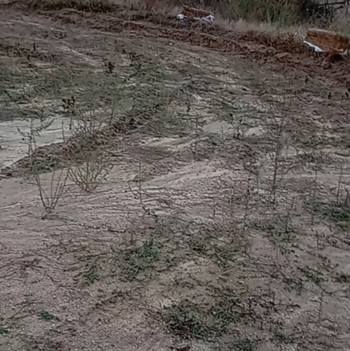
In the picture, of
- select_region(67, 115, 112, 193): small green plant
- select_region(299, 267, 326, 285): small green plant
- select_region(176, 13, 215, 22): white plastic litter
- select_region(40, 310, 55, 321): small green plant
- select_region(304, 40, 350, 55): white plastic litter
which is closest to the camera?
select_region(40, 310, 55, 321): small green plant

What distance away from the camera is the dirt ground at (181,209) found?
2822mm

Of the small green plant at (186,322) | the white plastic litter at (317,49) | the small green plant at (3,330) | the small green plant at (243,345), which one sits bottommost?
the small green plant at (243,345)

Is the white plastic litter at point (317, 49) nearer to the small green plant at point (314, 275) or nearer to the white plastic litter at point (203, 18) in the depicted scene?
the white plastic litter at point (203, 18)

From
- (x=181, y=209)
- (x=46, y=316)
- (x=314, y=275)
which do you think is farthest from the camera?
(x=181, y=209)

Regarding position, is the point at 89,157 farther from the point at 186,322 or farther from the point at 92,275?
the point at 186,322

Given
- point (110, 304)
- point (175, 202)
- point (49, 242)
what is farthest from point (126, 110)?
point (110, 304)

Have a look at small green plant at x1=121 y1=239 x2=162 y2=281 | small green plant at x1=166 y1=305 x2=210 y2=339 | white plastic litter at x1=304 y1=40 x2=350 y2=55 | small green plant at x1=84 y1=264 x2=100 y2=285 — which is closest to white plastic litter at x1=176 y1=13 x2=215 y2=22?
white plastic litter at x1=304 y1=40 x2=350 y2=55

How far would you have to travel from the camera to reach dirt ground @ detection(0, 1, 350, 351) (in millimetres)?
2822

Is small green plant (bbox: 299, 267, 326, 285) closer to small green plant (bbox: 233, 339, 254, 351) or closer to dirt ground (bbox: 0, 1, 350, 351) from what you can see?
dirt ground (bbox: 0, 1, 350, 351)

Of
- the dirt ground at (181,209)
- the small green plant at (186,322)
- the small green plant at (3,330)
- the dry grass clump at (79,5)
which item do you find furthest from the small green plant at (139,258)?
the dry grass clump at (79,5)

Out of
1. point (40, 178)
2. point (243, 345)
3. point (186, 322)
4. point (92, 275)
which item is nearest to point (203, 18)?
point (40, 178)

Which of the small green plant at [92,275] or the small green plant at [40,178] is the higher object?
the small green plant at [40,178]

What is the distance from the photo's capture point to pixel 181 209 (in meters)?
3.88

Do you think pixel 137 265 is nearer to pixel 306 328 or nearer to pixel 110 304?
pixel 110 304
